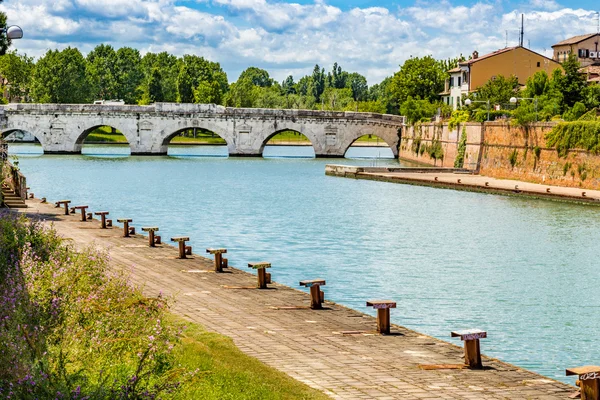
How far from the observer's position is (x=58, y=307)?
1271cm

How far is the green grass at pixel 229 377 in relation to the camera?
11055 mm

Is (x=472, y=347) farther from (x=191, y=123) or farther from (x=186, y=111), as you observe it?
(x=191, y=123)

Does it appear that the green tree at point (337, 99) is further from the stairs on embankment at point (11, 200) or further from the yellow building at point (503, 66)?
the stairs on embankment at point (11, 200)

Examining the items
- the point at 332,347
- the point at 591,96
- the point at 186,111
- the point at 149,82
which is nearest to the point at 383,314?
the point at 332,347

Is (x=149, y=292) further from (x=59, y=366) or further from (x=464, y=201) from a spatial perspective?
(x=464, y=201)

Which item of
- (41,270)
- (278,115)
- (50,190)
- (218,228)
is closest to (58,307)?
(41,270)

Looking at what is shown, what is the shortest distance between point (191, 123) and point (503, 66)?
30.0 metres

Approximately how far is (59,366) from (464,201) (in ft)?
136

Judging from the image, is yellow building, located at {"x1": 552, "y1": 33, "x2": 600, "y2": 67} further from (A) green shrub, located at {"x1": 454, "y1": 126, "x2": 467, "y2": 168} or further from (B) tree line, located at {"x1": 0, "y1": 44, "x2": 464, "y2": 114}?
(A) green shrub, located at {"x1": 454, "y1": 126, "x2": 467, "y2": 168}

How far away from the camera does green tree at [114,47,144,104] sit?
151 metres

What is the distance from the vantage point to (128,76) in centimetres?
15350

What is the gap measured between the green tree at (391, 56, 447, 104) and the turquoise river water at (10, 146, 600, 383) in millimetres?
43331

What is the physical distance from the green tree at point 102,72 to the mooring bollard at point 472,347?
124m

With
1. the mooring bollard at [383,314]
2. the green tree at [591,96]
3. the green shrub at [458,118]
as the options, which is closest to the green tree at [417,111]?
the green shrub at [458,118]
